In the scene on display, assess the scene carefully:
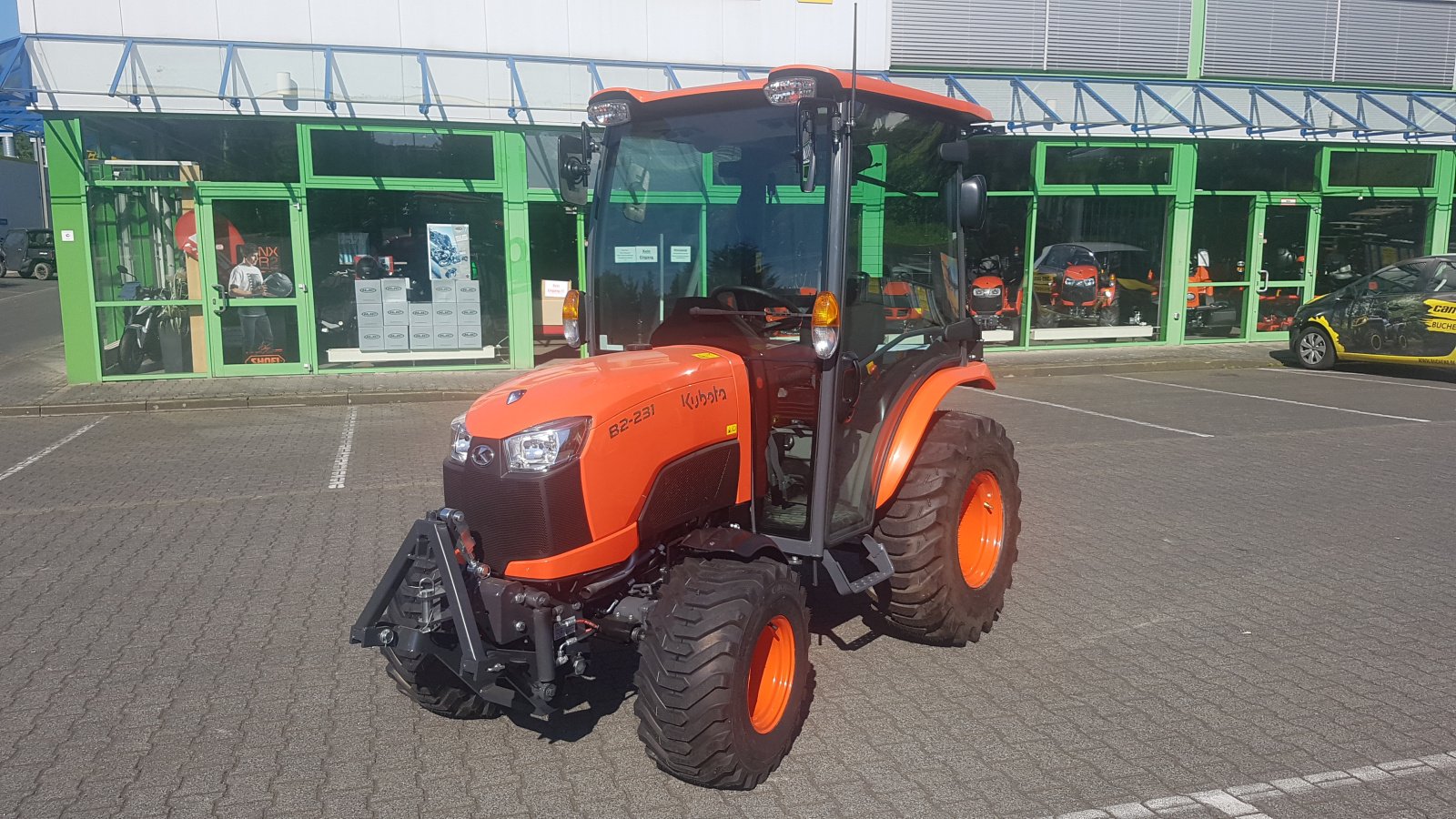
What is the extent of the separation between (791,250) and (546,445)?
1.42 metres

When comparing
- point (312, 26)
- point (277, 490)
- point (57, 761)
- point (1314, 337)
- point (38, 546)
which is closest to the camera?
point (57, 761)

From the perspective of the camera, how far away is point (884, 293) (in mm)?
4934

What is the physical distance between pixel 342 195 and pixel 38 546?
8346 mm

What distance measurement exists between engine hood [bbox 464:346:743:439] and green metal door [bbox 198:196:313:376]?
442 inches

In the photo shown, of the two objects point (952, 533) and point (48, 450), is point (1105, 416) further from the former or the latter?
point (48, 450)

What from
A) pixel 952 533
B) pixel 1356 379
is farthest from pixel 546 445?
pixel 1356 379

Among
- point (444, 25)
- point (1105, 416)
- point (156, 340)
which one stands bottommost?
point (1105, 416)

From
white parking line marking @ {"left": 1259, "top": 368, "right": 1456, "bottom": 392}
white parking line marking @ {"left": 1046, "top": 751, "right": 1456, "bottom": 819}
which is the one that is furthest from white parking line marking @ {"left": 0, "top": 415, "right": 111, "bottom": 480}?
white parking line marking @ {"left": 1259, "top": 368, "right": 1456, "bottom": 392}

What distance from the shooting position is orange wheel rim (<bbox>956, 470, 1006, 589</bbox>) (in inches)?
211

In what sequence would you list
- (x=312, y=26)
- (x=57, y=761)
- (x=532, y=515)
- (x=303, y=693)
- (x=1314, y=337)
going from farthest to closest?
(x=1314, y=337)
(x=312, y=26)
(x=303, y=693)
(x=57, y=761)
(x=532, y=515)

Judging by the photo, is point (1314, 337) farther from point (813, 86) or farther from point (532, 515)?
point (532, 515)

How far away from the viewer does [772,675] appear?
155 inches

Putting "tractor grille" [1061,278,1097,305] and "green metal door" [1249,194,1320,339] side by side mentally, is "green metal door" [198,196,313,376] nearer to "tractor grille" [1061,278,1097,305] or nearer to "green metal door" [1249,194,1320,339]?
"tractor grille" [1061,278,1097,305]

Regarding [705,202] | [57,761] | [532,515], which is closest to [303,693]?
[57,761]
